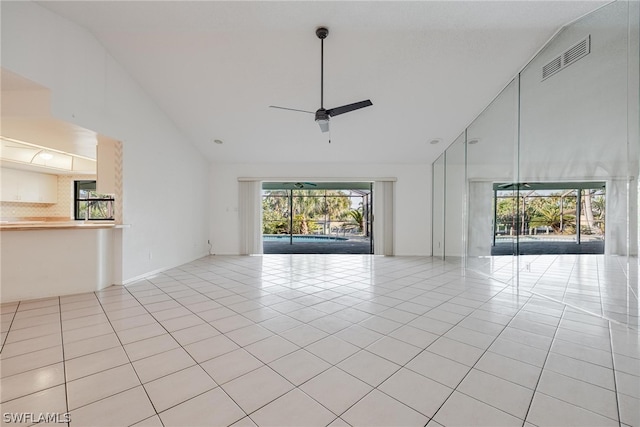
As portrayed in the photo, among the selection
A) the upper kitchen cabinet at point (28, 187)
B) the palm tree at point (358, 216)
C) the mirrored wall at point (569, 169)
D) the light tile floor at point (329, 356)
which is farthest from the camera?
the palm tree at point (358, 216)

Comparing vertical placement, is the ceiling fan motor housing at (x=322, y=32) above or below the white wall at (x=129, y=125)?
above

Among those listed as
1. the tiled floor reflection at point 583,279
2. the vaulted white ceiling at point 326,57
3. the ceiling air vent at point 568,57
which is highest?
the vaulted white ceiling at point 326,57

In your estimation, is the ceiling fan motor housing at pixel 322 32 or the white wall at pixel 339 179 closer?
the ceiling fan motor housing at pixel 322 32

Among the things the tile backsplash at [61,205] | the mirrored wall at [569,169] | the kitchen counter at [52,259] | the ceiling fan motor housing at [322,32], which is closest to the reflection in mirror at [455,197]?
the mirrored wall at [569,169]

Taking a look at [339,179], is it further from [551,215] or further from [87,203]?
[87,203]

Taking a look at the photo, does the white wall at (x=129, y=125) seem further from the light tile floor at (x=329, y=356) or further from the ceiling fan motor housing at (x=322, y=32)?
the ceiling fan motor housing at (x=322, y=32)

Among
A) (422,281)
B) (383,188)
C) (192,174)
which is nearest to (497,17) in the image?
(422,281)

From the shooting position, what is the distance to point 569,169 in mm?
3479

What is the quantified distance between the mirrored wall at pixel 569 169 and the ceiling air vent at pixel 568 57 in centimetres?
1

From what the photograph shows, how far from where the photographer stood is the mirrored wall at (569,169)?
2598mm

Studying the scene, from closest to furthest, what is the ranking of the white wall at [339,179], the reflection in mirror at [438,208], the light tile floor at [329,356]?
the light tile floor at [329,356], the reflection in mirror at [438,208], the white wall at [339,179]

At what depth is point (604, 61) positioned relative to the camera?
8.84 feet

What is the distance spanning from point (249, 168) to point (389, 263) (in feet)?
14.4

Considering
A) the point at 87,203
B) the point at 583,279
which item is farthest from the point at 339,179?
the point at 87,203
